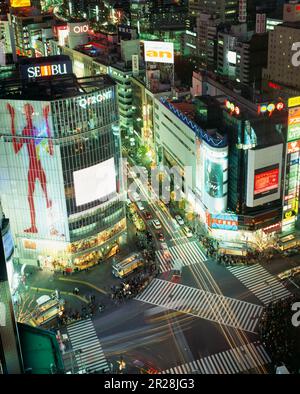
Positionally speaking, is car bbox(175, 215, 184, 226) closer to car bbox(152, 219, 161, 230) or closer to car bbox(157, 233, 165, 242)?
car bbox(152, 219, 161, 230)

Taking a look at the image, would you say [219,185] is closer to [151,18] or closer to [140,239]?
[140,239]

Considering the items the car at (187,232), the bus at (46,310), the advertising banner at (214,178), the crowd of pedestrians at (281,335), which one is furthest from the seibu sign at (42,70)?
the crowd of pedestrians at (281,335)

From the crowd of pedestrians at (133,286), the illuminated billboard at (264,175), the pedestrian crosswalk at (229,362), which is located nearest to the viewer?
the pedestrian crosswalk at (229,362)

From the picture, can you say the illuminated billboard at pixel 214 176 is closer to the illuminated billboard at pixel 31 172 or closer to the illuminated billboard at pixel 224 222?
the illuminated billboard at pixel 224 222

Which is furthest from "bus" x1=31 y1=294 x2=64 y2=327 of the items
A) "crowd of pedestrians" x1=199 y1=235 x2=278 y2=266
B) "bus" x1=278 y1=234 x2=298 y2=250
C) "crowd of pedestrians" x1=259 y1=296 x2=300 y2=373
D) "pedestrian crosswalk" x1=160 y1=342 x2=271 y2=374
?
"bus" x1=278 y1=234 x2=298 y2=250

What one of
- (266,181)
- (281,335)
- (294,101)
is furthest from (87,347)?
(294,101)

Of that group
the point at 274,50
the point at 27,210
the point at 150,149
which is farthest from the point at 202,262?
the point at 274,50
